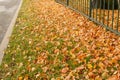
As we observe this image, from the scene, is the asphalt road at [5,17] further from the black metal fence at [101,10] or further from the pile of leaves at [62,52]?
the black metal fence at [101,10]

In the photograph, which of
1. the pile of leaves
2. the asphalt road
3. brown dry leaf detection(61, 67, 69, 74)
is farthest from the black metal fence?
the asphalt road

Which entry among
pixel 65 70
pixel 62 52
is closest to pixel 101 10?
pixel 62 52

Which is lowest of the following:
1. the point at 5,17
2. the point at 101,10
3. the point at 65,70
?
the point at 5,17

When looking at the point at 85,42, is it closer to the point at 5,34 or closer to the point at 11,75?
the point at 11,75

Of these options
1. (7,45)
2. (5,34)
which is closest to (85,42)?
(7,45)

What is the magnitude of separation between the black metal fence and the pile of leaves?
20cm

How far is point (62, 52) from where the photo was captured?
588 cm

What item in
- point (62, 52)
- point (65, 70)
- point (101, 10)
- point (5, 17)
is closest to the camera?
point (65, 70)

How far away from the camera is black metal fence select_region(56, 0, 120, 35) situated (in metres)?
6.96

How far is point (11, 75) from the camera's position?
5.22 metres

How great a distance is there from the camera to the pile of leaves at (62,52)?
4852mm

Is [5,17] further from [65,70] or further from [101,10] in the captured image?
[65,70]

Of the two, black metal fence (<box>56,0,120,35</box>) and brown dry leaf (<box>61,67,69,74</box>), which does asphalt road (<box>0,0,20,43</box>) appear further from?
brown dry leaf (<box>61,67,69,74</box>)

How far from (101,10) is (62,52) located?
13.9ft
